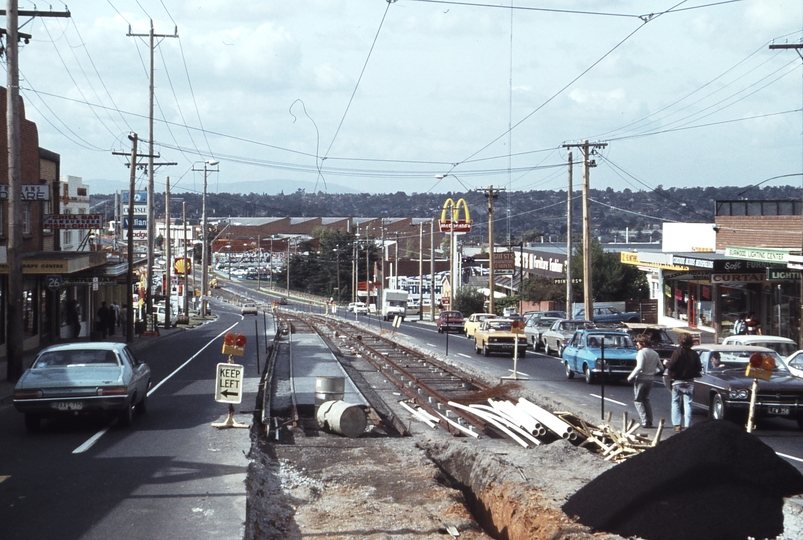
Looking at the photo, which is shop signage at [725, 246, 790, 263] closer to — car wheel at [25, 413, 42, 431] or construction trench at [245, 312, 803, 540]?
construction trench at [245, 312, 803, 540]

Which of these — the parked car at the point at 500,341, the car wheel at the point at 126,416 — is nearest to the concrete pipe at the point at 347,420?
the car wheel at the point at 126,416

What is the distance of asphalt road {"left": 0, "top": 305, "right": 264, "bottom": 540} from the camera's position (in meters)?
9.23

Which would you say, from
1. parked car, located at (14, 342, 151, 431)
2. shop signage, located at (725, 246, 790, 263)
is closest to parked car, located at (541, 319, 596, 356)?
shop signage, located at (725, 246, 790, 263)

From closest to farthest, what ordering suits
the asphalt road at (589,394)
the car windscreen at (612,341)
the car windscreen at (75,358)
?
1. the asphalt road at (589,394)
2. the car windscreen at (75,358)
3. the car windscreen at (612,341)

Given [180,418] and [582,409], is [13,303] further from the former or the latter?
[582,409]

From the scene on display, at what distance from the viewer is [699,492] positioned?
8.93 metres

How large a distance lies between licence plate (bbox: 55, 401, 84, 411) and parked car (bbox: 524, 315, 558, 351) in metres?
25.3

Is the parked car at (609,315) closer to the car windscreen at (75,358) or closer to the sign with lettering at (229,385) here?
the sign with lettering at (229,385)

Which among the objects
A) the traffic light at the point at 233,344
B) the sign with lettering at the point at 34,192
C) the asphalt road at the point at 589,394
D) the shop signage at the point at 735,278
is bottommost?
the asphalt road at the point at 589,394

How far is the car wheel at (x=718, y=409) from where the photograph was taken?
16.1 metres

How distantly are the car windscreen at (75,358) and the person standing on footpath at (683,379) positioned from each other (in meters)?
9.93

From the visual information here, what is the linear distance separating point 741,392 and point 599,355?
8.43 m

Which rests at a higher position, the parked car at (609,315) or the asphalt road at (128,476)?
the parked car at (609,315)

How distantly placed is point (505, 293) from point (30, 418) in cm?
8450
